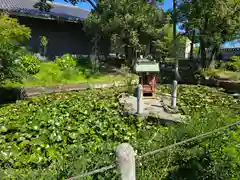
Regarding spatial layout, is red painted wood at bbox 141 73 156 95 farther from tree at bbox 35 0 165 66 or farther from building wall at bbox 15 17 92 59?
building wall at bbox 15 17 92 59

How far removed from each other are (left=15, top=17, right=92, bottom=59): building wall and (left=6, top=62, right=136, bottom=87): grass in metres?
2.61

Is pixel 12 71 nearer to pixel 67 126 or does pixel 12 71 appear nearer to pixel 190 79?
pixel 67 126

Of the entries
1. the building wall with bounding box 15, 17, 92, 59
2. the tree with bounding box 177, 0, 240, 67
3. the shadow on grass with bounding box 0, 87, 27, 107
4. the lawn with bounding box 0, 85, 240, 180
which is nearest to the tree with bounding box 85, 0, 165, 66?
the tree with bounding box 177, 0, 240, 67

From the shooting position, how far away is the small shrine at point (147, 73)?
282 inches

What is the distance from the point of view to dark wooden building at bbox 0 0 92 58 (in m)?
12.7

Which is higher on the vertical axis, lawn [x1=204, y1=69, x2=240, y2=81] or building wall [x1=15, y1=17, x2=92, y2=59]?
building wall [x1=15, y1=17, x2=92, y2=59]

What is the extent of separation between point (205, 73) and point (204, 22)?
2670mm

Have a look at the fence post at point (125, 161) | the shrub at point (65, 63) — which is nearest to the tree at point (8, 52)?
the shrub at point (65, 63)

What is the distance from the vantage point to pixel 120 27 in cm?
1156

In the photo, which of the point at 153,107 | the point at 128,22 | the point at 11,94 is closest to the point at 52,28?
the point at 128,22

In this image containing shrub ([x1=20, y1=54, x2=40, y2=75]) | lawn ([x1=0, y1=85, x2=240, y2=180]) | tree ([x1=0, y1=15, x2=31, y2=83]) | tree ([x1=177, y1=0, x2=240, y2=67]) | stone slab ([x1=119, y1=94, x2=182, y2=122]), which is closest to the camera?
lawn ([x1=0, y1=85, x2=240, y2=180])

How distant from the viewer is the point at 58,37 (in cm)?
1435

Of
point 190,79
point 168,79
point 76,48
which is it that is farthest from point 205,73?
point 76,48

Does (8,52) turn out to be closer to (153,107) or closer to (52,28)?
(153,107)
